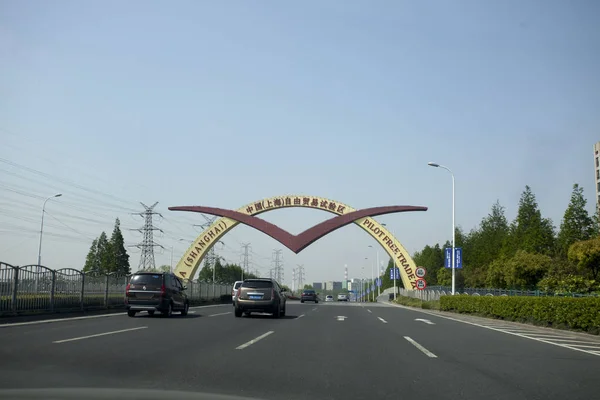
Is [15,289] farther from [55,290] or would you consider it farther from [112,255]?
[112,255]

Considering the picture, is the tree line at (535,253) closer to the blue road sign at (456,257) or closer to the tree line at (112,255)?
the blue road sign at (456,257)

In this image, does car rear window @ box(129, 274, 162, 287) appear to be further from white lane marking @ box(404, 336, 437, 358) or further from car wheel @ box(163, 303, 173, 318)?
white lane marking @ box(404, 336, 437, 358)

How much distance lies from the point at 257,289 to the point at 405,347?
10.8 metres

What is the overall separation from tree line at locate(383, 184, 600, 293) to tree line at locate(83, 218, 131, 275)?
58545mm

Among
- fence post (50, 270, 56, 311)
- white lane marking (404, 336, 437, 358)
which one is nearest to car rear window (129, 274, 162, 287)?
fence post (50, 270, 56, 311)

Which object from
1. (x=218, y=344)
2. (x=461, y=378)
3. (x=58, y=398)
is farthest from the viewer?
(x=218, y=344)

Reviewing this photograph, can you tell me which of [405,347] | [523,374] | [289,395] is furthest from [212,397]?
[405,347]

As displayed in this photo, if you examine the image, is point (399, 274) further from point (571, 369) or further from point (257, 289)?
point (571, 369)

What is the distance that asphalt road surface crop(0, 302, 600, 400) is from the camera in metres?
6.95

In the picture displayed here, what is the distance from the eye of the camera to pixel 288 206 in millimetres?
67812

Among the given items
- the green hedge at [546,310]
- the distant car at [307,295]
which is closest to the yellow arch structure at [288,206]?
the distant car at [307,295]

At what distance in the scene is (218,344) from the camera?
11922 millimetres

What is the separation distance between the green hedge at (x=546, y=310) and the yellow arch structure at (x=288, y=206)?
34688 millimetres

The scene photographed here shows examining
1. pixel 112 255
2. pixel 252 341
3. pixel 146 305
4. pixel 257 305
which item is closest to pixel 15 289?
pixel 146 305
